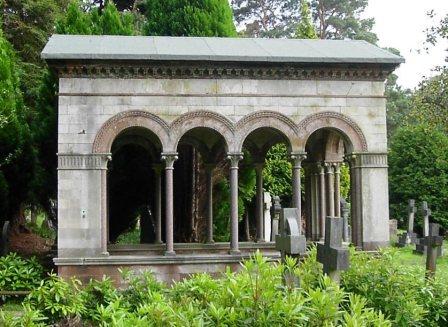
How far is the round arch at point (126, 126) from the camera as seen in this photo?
12.8 meters

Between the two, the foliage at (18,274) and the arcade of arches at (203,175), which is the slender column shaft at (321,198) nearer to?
the arcade of arches at (203,175)

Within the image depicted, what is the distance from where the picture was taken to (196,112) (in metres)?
13.1

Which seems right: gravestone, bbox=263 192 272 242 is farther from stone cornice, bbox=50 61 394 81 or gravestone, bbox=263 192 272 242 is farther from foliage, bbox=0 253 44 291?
foliage, bbox=0 253 44 291

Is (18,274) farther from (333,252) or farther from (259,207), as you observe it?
(333,252)

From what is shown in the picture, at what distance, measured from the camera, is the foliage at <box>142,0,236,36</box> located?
67.5 feet

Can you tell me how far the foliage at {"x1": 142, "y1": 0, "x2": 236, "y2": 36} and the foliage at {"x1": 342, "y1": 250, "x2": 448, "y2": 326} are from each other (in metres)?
13.9

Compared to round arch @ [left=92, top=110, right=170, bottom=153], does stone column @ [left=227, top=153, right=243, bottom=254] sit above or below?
below

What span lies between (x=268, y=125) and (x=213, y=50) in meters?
2.14

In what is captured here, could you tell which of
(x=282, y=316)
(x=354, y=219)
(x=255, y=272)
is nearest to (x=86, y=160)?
(x=354, y=219)

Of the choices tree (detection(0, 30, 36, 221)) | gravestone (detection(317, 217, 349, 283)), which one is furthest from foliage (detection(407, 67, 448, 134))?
gravestone (detection(317, 217, 349, 283))

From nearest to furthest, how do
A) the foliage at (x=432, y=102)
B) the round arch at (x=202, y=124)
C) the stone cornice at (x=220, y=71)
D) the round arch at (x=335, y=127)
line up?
the stone cornice at (x=220, y=71) → the round arch at (x=202, y=124) → the round arch at (x=335, y=127) → the foliage at (x=432, y=102)

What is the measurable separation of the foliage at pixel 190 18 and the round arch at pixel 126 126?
27.2 ft

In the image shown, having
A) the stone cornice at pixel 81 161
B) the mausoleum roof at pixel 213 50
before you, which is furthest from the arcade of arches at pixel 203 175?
the mausoleum roof at pixel 213 50

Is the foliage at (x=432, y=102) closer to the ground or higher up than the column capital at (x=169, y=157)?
higher up
